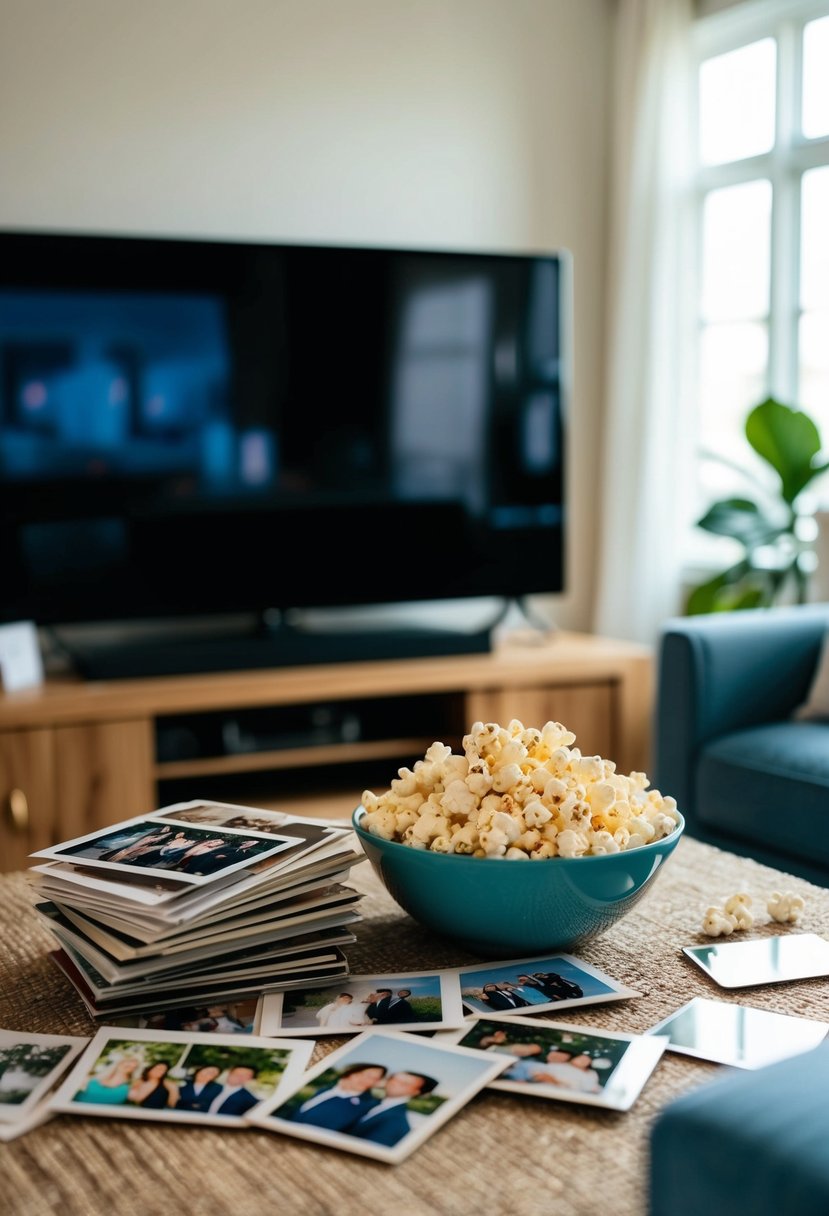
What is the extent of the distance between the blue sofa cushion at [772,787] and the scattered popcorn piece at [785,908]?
901 mm

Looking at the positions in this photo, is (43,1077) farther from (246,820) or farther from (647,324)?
(647,324)

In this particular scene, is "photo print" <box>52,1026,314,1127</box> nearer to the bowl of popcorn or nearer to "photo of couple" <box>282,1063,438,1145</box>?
"photo of couple" <box>282,1063,438,1145</box>

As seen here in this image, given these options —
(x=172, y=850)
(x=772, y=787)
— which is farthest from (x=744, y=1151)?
(x=772, y=787)

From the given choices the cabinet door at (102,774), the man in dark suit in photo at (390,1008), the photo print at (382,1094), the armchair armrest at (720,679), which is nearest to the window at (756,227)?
the armchair armrest at (720,679)

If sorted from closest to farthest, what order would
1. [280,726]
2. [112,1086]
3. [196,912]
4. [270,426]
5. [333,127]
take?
[112,1086] → [196,912] → [280,726] → [270,426] → [333,127]

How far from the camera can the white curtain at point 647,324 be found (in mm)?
3637

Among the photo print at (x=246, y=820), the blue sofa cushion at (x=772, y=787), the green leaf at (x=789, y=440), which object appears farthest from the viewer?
the green leaf at (x=789, y=440)

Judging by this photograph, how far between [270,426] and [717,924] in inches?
84.0

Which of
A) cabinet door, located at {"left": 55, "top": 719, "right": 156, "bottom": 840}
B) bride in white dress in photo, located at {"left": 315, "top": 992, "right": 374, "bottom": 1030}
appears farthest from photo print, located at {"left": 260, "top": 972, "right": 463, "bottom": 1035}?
cabinet door, located at {"left": 55, "top": 719, "right": 156, "bottom": 840}

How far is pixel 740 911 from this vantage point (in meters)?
1.34

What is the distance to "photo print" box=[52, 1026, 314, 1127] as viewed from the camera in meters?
0.95

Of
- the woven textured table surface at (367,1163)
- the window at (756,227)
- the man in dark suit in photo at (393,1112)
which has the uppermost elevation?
the window at (756,227)

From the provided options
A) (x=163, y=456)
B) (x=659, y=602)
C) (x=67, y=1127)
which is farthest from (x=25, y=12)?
(x=67, y=1127)

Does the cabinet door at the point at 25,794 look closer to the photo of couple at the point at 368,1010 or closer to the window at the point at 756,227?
the photo of couple at the point at 368,1010
